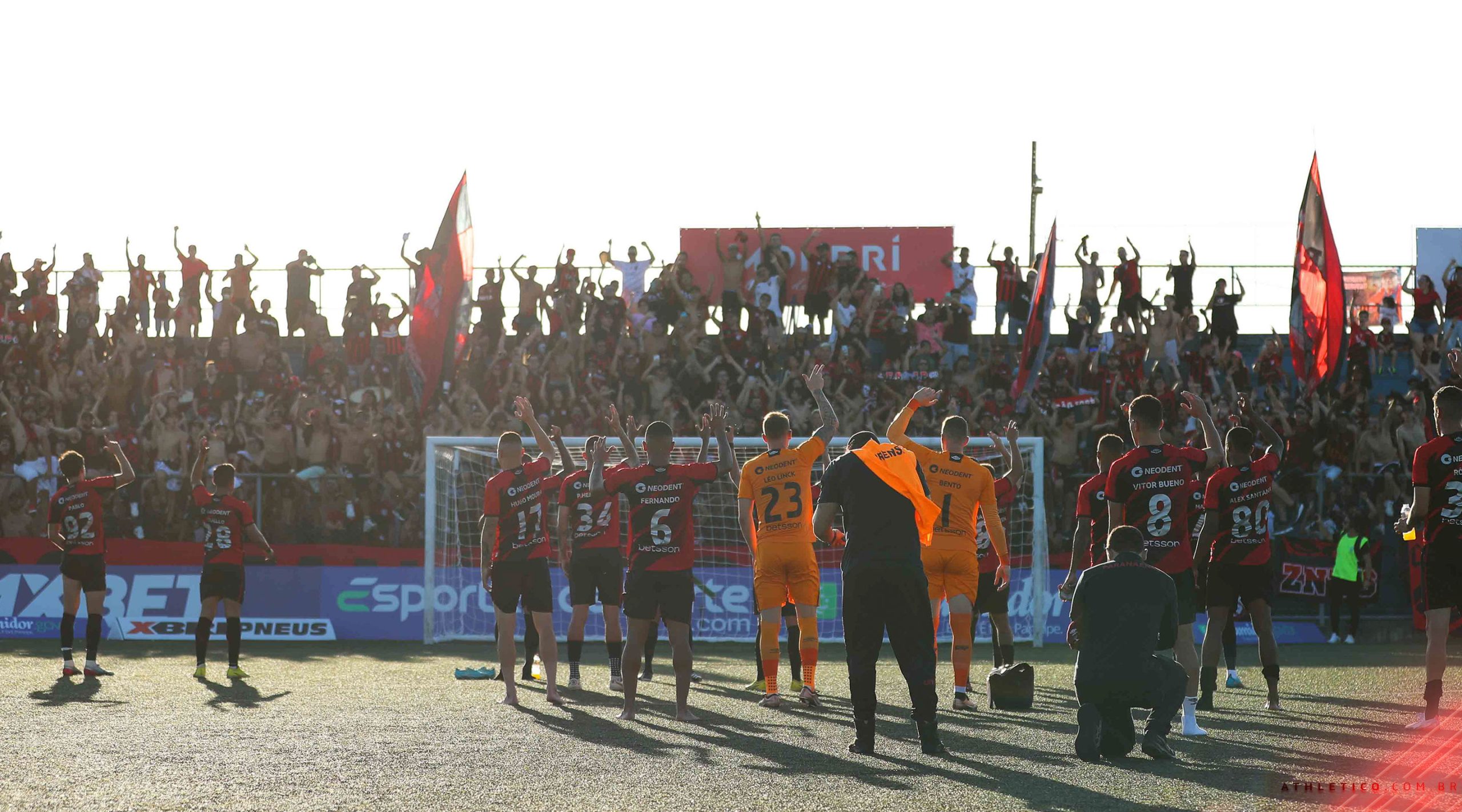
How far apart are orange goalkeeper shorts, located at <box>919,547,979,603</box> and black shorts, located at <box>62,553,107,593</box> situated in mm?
8449

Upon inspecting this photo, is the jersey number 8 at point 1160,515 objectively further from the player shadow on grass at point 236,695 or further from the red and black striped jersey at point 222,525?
the red and black striped jersey at point 222,525

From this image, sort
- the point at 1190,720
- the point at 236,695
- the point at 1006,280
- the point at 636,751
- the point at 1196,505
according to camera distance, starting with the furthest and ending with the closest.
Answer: the point at 1006,280
the point at 236,695
the point at 1196,505
the point at 1190,720
the point at 636,751

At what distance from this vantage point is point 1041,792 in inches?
281

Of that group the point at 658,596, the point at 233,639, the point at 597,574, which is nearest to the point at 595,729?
the point at 658,596

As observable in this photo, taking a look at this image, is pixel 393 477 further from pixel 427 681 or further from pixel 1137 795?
pixel 1137 795

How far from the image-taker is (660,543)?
32.6 feet

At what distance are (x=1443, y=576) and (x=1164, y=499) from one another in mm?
2077

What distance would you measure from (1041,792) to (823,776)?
119cm

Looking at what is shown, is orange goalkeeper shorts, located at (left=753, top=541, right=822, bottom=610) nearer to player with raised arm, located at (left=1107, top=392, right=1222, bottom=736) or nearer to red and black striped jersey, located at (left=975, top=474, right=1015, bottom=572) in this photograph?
red and black striped jersey, located at (left=975, top=474, right=1015, bottom=572)

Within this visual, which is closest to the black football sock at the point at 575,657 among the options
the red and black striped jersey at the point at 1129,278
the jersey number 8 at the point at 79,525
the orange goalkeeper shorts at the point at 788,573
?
the orange goalkeeper shorts at the point at 788,573

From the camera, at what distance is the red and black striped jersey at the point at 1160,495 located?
9.51 metres

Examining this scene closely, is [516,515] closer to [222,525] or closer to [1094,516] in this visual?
[222,525]

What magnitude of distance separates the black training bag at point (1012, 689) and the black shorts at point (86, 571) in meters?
8.93

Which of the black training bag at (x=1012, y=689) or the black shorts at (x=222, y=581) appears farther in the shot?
the black shorts at (x=222, y=581)
